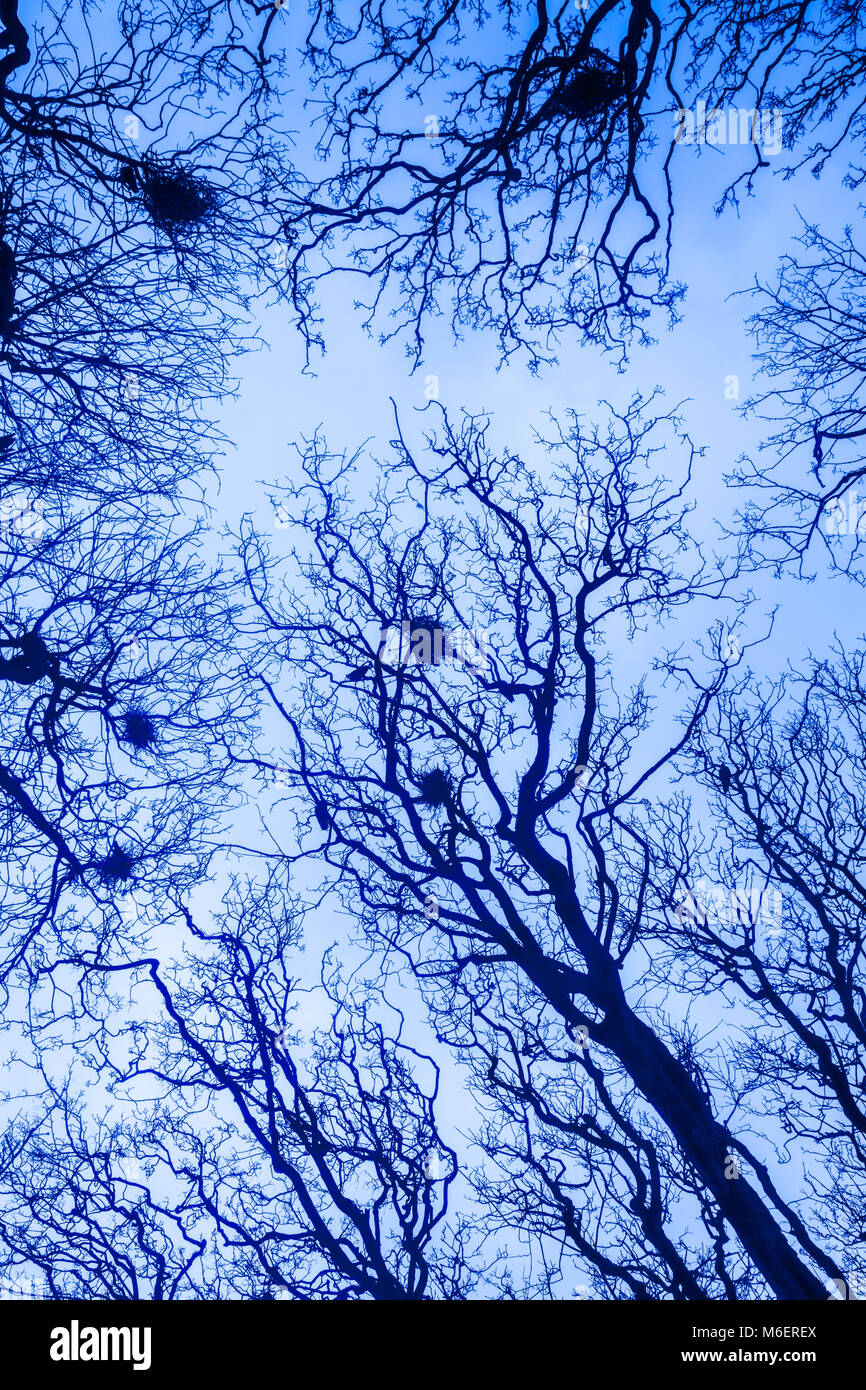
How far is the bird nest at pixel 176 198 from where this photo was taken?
13.4 feet

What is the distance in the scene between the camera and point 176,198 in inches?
163

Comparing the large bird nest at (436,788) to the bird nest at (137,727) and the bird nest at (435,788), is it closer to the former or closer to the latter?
the bird nest at (435,788)

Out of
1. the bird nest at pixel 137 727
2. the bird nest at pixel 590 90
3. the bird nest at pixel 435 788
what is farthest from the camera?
the bird nest at pixel 435 788

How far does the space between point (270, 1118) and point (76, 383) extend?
4.99 m

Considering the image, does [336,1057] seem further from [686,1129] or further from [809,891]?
[809,891]

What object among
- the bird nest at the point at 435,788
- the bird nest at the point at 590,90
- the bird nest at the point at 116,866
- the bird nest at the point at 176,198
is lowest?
the bird nest at the point at 116,866

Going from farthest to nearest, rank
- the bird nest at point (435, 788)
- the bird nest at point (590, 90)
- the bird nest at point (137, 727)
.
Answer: the bird nest at point (435, 788) → the bird nest at point (137, 727) → the bird nest at point (590, 90)

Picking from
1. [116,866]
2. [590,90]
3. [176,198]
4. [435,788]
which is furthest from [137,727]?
[590,90]

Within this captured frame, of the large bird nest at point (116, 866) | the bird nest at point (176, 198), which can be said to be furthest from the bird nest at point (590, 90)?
the large bird nest at point (116, 866)

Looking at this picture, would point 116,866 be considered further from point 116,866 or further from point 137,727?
point 137,727

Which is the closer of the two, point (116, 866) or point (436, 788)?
point (116, 866)

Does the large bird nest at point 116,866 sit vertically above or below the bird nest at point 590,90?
below

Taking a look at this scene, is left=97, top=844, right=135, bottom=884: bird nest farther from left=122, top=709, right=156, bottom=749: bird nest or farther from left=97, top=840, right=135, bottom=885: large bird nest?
left=122, top=709, right=156, bottom=749: bird nest

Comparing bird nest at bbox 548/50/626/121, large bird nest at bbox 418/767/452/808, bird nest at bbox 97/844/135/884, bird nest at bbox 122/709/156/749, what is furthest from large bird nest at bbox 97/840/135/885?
bird nest at bbox 548/50/626/121
